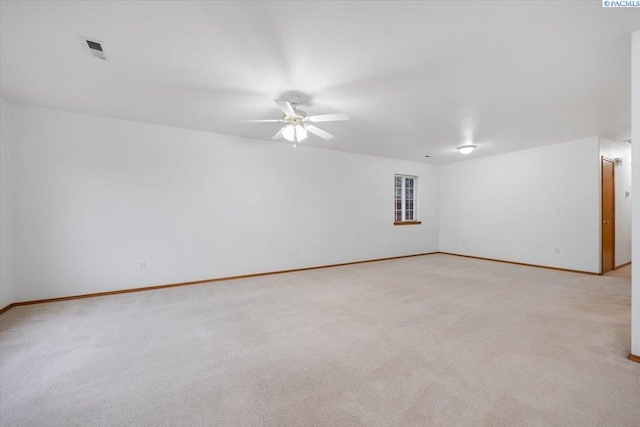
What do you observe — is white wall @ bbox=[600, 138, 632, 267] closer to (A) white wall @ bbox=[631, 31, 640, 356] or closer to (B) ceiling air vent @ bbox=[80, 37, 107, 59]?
(A) white wall @ bbox=[631, 31, 640, 356]

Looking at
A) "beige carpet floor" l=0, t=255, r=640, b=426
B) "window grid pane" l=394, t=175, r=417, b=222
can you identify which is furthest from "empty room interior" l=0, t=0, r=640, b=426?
"window grid pane" l=394, t=175, r=417, b=222

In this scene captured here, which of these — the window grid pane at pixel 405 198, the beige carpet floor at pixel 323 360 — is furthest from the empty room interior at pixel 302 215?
the window grid pane at pixel 405 198

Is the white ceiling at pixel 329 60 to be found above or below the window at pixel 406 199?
above

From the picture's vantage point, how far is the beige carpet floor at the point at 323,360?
1476 millimetres

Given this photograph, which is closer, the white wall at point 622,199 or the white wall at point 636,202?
the white wall at point 636,202

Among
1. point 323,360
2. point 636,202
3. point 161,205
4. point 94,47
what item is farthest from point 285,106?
point 636,202

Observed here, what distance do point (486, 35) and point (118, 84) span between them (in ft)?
11.2

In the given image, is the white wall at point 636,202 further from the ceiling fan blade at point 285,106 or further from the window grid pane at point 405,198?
the window grid pane at point 405,198

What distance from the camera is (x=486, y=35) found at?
1916mm

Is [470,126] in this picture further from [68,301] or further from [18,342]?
[68,301]

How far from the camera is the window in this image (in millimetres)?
6816

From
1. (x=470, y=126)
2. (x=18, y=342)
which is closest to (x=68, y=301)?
(x=18, y=342)

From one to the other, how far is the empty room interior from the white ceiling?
21mm

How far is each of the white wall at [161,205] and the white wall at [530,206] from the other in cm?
296
